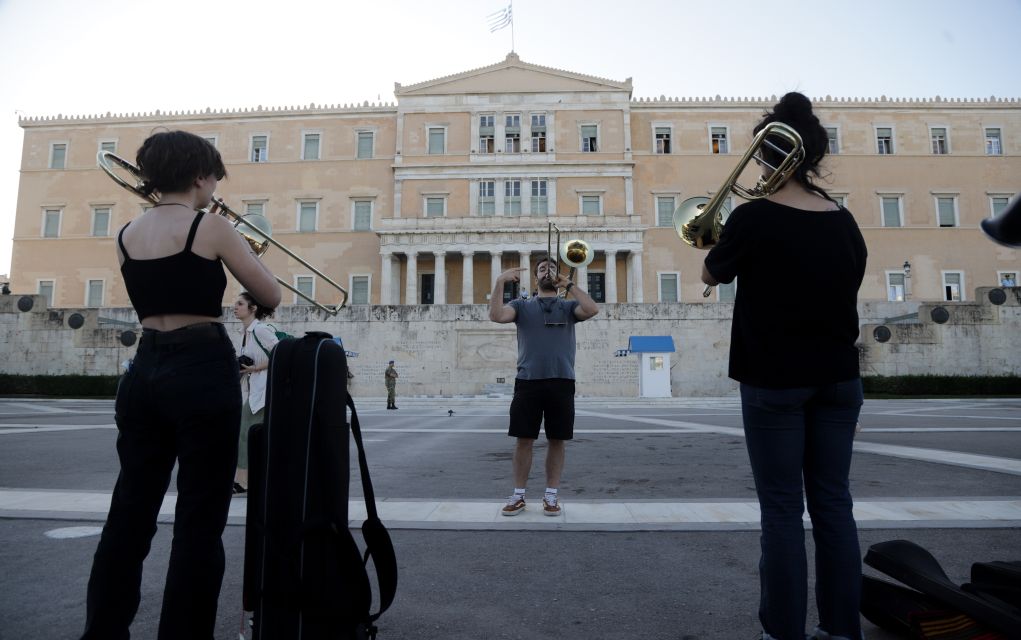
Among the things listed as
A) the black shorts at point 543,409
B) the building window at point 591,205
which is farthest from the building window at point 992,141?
the black shorts at point 543,409

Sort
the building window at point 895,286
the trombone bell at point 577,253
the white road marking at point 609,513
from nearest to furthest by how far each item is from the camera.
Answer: the white road marking at point 609,513, the trombone bell at point 577,253, the building window at point 895,286

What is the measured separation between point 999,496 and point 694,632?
12.5 ft

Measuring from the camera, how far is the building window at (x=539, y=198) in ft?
145

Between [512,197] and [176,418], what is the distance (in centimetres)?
4390

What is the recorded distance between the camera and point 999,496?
4.70 m

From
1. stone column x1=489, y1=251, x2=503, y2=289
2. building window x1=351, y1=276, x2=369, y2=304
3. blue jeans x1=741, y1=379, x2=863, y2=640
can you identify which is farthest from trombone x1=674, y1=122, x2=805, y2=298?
building window x1=351, y1=276, x2=369, y2=304

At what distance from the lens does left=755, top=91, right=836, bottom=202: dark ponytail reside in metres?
2.41

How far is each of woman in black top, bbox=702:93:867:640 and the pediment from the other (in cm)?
4649

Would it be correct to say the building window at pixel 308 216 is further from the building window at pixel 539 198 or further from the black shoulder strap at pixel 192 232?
the black shoulder strap at pixel 192 232

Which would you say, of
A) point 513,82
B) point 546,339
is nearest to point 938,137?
point 513,82

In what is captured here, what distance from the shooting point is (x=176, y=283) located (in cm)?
212

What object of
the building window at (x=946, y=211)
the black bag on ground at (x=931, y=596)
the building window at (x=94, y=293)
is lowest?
the black bag on ground at (x=931, y=596)

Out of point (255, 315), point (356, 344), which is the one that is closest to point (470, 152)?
point (356, 344)

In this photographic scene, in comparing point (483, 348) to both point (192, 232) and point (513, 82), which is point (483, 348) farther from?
point (513, 82)
